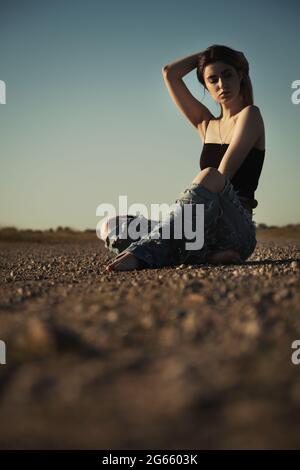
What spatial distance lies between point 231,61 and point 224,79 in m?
0.20

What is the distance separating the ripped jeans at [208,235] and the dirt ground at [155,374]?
67.5 inches

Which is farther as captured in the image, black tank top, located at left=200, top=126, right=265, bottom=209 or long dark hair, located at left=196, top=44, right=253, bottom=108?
long dark hair, located at left=196, top=44, right=253, bottom=108

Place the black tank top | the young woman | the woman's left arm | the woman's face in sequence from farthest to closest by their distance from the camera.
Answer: the woman's face → the black tank top → the woman's left arm → the young woman

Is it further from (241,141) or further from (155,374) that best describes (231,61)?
(155,374)

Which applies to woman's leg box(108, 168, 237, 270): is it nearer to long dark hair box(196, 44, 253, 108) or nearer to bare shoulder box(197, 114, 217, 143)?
long dark hair box(196, 44, 253, 108)

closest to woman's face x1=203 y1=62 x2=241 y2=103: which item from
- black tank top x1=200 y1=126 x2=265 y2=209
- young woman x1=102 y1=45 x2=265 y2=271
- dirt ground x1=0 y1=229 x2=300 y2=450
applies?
young woman x1=102 y1=45 x2=265 y2=271

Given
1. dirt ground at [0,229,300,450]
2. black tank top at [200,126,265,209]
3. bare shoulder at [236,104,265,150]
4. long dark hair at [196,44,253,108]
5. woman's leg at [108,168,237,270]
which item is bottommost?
dirt ground at [0,229,300,450]

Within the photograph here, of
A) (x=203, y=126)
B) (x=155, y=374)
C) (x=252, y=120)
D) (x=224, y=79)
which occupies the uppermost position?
(x=224, y=79)

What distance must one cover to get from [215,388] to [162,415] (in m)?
0.21

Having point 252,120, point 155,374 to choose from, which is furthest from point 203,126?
point 155,374

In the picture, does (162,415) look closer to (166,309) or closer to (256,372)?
(256,372)

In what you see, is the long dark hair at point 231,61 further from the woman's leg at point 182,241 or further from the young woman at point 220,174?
the woman's leg at point 182,241

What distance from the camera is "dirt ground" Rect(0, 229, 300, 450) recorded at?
132 cm

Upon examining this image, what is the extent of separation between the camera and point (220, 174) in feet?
15.3
